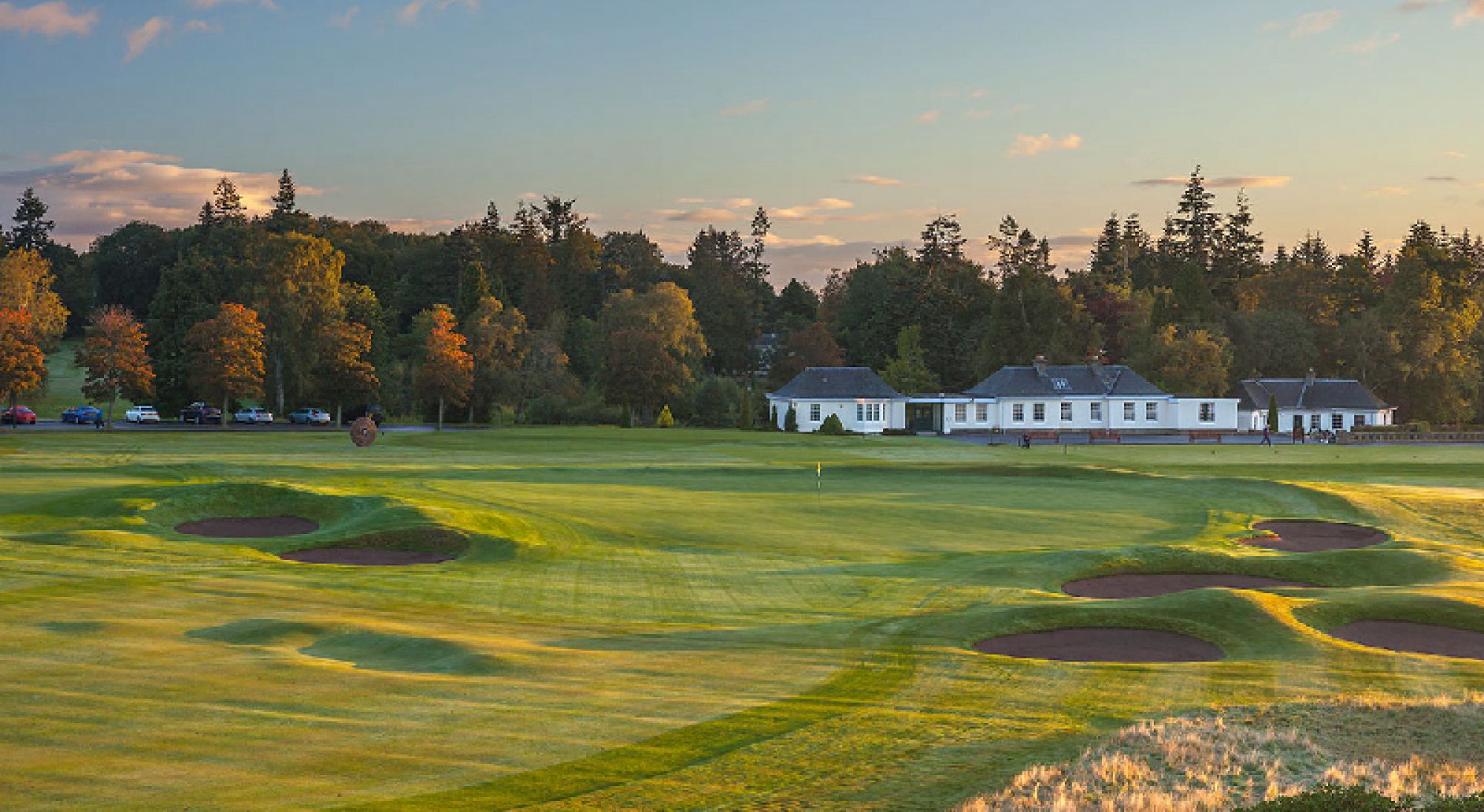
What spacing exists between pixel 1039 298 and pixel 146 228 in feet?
404

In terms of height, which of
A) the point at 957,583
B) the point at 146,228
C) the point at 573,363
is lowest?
the point at 957,583

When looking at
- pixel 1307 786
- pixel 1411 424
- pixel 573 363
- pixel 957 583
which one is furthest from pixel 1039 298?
pixel 1307 786

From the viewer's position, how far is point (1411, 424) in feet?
374

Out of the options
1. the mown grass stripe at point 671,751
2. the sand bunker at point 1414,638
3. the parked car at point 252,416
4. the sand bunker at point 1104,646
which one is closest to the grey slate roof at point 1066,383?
the parked car at point 252,416

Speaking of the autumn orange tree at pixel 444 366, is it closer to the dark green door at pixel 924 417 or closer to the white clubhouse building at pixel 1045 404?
the white clubhouse building at pixel 1045 404

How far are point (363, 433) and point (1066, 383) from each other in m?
62.0

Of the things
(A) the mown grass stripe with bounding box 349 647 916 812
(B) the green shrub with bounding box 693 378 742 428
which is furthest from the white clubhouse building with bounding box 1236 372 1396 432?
(A) the mown grass stripe with bounding box 349 647 916 812

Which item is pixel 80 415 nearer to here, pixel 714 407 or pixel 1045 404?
pixel 714 407

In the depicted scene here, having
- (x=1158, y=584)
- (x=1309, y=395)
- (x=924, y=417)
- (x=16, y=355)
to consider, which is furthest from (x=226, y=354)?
(x=1309, y=395)

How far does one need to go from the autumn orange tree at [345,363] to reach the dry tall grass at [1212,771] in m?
90.7

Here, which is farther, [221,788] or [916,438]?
[916,438]

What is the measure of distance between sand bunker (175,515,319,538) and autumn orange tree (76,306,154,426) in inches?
2287

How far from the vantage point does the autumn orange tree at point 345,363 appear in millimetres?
96000

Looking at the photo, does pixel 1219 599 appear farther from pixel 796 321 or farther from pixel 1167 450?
pixel 796 321
